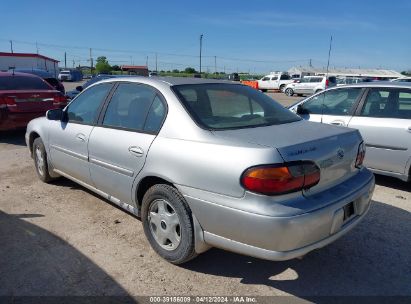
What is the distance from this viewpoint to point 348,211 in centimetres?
294

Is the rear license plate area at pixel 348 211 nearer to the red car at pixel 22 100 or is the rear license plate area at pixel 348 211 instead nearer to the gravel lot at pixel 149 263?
the gravel lot at pixel 149 263

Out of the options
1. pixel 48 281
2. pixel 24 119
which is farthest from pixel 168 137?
pixel 24 119

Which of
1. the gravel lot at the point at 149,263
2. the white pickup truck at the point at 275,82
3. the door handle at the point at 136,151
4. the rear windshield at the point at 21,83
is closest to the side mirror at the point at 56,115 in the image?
the gravel lot at the point at 149,263

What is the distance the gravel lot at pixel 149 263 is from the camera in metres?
2.90

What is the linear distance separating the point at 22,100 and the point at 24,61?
52121 millimetres

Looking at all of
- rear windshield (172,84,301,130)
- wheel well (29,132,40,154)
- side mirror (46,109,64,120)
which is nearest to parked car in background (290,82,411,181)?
rear windshield (172,84,301,130)

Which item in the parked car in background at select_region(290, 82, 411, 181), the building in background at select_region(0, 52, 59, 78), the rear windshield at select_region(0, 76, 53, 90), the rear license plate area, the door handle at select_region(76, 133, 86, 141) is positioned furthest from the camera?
the building in background at select_region(0, 52, 59, 78)

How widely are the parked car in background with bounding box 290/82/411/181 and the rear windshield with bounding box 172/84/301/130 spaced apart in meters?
1.88

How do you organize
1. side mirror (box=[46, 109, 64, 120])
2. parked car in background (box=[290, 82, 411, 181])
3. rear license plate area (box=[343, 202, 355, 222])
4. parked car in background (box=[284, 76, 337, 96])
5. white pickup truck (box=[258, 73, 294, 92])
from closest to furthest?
rear license plate area (box=[343, 202, 355, 222]), side mirror (box=[46, 109, 64, 120]), parked car in background (box=[290, 82, 411, 181]), parked car in background (box=[284, 76, 337, 96]), white pickup truck (box=[258, 73, 294, 92])

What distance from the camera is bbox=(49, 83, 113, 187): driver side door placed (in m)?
4.07

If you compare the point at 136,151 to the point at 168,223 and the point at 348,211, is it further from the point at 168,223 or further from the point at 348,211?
the point at 348,211

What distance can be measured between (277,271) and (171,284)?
89 cm

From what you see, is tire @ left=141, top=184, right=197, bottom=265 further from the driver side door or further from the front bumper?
the driver side door

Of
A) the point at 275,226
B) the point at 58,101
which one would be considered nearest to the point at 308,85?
the point at 58,101
